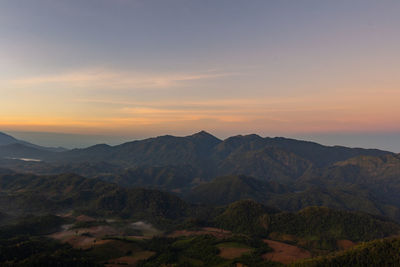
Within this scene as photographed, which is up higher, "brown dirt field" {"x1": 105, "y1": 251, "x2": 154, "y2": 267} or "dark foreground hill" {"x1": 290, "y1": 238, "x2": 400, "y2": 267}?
"dark foreground hill" {"x1": 290, "y1": 238, "x2": 400, "y2": 267}

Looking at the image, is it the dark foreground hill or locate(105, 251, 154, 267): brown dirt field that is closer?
the dark foreground hill

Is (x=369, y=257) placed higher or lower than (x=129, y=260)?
higher

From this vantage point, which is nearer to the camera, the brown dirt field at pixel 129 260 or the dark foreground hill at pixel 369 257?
the dark foreground hill at pixel 369 257

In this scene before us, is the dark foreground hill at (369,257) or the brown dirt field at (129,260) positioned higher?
the dark foreground hill at (369,257)

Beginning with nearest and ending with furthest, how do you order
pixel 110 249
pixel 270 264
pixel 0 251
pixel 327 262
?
1. pixel 327 262
2. pixel 0 251
3. pixel 270 264
4. pixel 110 249

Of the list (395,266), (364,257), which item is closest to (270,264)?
(364,257)

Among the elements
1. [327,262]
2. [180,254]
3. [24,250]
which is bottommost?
[180,254]

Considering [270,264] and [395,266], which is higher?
[395,266]

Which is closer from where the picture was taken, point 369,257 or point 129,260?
point 369,257

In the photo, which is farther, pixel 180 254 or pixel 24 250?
pixel 180 254

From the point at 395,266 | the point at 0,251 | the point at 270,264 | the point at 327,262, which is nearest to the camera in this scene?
the point at 395,266

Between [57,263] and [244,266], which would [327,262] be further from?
[57,263]
